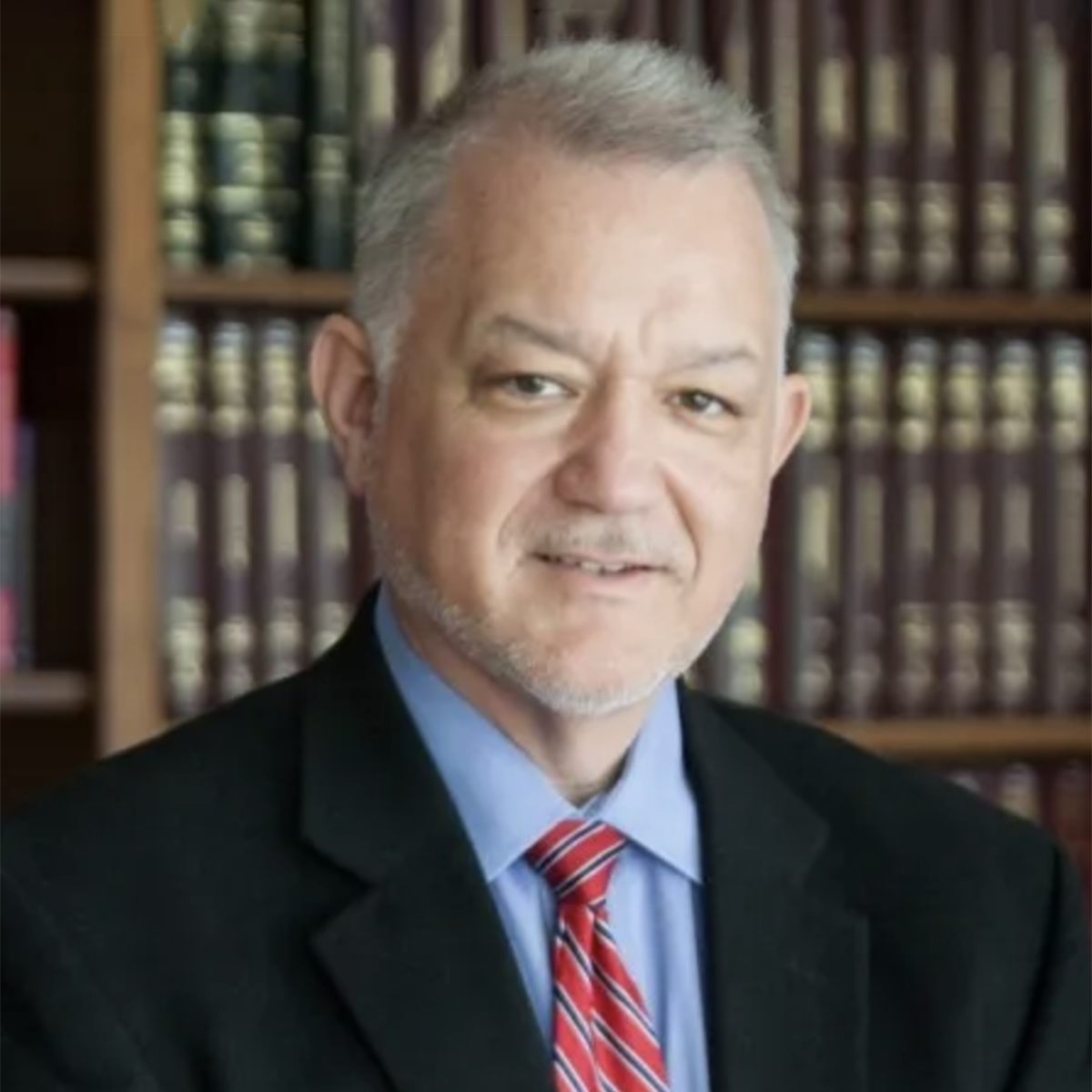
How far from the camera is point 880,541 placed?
2.17 m

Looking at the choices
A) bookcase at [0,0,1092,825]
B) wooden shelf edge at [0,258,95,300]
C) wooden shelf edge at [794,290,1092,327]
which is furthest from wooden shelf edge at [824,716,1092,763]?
wooden shelf edge at [0,258,95,300]

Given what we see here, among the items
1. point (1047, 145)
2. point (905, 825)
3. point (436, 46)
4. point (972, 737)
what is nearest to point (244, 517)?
point (436, 46)

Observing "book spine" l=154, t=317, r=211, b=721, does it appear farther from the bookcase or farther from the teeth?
the teeth

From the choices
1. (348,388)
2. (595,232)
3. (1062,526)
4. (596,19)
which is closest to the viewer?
(595,232)

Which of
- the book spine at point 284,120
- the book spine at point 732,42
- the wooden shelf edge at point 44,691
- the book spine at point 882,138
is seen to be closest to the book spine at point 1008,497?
the book spine at point 882,138

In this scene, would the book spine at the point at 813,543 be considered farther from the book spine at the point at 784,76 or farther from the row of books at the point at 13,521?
the row of books at the point at 13,521

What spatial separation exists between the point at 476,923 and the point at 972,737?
3.35 feet

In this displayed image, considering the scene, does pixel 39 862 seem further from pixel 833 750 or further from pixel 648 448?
pixel 833 750

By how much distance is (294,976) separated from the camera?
1.20 meters

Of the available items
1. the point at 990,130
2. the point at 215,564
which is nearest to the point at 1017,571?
the point at 990,130

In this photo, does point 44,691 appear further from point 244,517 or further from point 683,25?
point 683,25

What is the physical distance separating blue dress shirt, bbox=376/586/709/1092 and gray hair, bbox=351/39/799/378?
6.7 inches

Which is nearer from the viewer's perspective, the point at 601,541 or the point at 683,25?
the point at 601,541

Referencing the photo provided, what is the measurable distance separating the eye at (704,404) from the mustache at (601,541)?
6 centimetres
